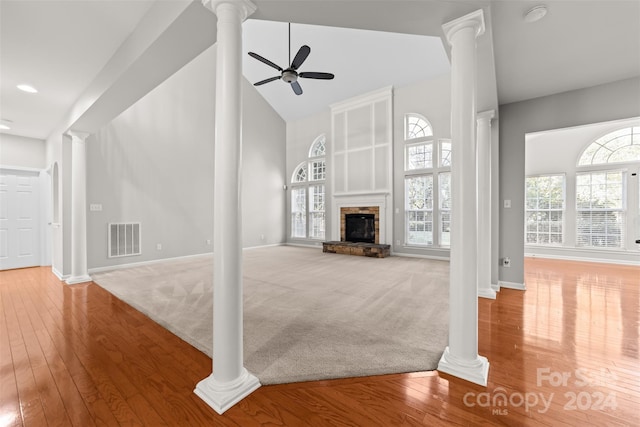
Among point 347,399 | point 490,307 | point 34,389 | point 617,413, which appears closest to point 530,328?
point 490,307

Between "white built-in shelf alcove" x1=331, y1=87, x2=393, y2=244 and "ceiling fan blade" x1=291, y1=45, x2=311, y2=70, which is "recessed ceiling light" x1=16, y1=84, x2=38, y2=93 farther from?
"white built-in shelf alcove" x1=331, y1=87, x2=393, y2=244

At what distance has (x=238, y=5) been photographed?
5.06ft

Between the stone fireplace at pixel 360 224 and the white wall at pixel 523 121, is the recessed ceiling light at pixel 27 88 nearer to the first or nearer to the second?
the stone fireplace at pixel 360 224

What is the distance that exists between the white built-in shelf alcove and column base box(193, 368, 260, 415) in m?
5.40

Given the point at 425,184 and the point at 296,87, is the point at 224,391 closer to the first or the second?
the point at 296,87

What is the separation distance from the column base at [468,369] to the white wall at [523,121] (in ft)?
8.43

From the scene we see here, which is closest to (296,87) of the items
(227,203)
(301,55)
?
(301,55)

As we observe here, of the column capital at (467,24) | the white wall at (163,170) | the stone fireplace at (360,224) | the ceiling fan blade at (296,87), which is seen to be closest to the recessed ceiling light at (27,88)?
the white wall at (163,170)

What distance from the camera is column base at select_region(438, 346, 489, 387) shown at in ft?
5.52

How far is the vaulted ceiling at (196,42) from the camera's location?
173 cm

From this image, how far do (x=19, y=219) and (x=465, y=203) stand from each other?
7.73m

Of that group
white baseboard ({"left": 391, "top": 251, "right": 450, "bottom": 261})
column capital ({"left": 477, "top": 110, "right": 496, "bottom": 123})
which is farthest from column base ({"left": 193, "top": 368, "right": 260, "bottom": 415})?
white baseboard ({"left": 391, "top": 251, "right": 450, "bottom": 261})

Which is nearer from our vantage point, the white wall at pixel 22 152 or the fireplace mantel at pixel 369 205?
the white wall at pixel 22 152

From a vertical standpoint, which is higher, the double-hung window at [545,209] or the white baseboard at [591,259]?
the double-hung window at [545,209]
